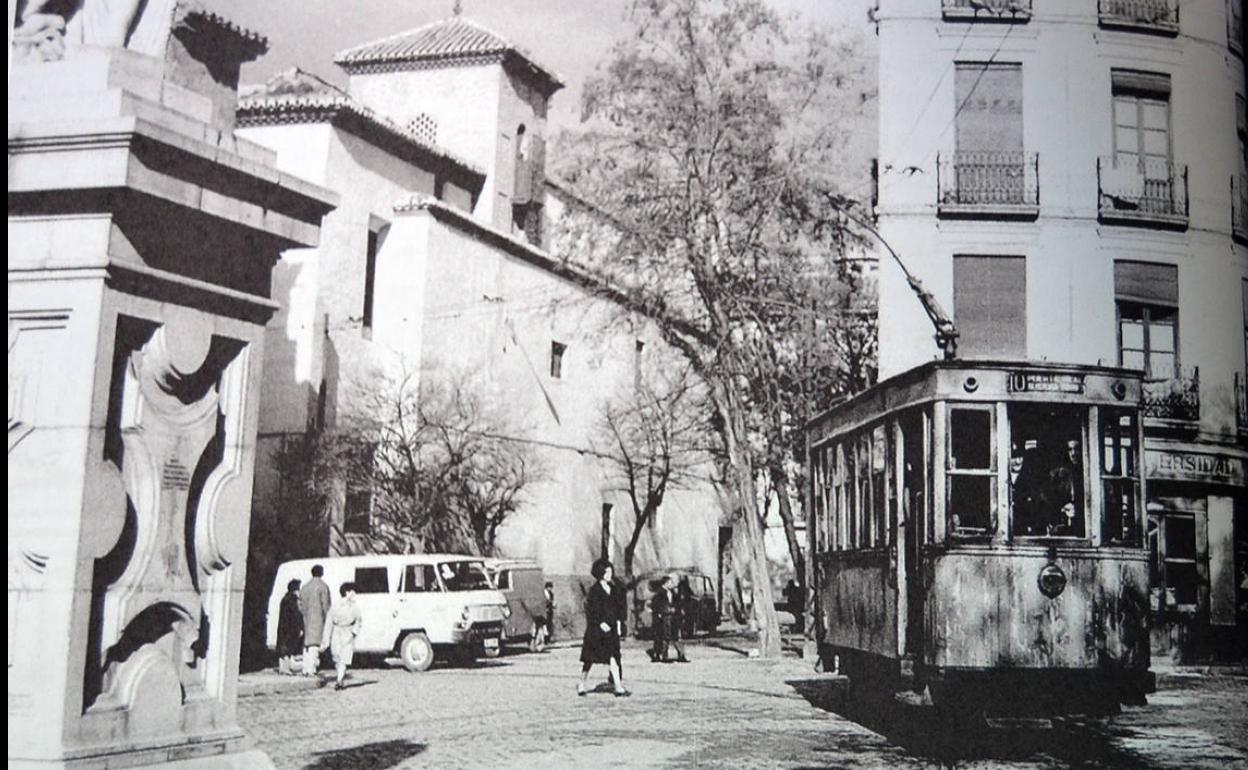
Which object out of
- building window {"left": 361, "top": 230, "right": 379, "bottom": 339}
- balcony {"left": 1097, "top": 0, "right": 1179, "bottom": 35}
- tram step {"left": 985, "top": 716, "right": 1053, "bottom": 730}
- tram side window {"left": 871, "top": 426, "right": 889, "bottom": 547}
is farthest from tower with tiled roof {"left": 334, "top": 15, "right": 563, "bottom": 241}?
tram step {"left": 985, "top": 716, "right": 1053, "bottom": 730}

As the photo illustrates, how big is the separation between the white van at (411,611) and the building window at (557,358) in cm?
204

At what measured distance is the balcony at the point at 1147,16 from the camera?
15.7 ft

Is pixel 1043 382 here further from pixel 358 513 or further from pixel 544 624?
pixel 544 624

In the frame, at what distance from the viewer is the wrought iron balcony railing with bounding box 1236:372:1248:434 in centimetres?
446

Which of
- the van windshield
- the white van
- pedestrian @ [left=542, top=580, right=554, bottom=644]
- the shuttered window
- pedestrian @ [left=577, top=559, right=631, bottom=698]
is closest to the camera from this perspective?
the shuttered window

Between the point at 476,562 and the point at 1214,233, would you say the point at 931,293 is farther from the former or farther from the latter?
the point at 476,562

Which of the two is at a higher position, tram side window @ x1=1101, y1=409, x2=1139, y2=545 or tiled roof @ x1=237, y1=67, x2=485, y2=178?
tiled roof @ x1=237, y1=67, x2=485, y2=178

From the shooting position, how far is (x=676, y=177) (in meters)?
10.3

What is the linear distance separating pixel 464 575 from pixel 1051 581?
672 centimetres

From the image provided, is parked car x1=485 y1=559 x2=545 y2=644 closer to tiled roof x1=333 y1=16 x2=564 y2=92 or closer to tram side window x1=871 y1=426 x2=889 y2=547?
tram side window x1=871 y1=426 x2=889 y2=547

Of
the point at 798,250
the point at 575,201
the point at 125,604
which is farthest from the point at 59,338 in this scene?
the point at 798,250

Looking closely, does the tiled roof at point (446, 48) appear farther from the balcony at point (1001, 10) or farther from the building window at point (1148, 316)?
the building window at point (1148, 316)

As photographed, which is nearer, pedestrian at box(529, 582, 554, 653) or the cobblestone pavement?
the cobblestone pavement

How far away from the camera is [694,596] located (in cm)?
1352
